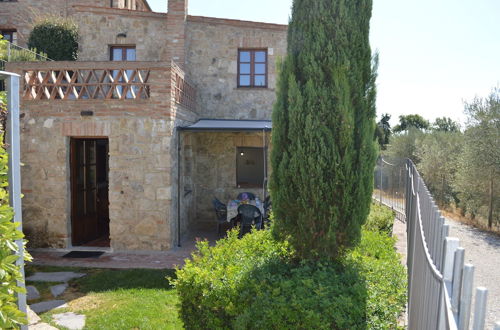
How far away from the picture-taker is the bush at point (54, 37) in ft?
44.1

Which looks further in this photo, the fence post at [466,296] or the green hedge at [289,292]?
the green hedge at [289,292]

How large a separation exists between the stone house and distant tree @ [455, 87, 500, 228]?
830cm

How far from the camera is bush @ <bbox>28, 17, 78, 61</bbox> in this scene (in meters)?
13.4

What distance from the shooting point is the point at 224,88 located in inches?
477

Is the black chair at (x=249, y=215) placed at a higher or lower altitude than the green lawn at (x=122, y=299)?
higher

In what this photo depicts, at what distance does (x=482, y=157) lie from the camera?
14.6m

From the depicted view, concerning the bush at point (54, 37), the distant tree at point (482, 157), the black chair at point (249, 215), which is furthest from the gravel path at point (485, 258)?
the bush at point (54, 37)

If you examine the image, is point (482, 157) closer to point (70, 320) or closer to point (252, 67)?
point (252, 67)

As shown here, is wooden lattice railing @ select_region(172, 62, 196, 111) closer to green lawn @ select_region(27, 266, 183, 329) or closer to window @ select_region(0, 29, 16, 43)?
green lawn @ select_region(27, 266, 183, 329)

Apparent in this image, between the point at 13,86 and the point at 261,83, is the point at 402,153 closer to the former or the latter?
Result: the point at 261,83

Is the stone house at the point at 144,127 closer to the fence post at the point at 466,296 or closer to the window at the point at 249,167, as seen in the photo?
the window at the point at 249,167

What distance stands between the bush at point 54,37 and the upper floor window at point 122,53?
2422 millimetres

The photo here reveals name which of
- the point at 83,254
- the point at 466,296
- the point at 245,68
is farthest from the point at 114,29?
the point at 466,296

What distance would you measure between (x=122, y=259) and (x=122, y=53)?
6814mm
